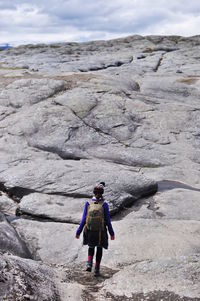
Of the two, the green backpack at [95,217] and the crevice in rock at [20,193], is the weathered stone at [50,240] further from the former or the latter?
the green backpack at [95,217]

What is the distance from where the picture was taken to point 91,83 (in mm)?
36688

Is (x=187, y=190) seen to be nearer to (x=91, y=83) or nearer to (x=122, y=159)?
(x=122, y=159)

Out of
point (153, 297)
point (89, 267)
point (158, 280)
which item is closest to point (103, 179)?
point (89, 267)

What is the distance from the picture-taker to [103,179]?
2117 centimetres

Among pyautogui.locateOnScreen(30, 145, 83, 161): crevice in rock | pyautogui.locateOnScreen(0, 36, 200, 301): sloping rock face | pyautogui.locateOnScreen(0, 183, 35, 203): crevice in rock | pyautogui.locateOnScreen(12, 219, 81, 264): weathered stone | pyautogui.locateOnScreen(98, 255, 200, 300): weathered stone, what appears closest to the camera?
pyautogui.locateOnScreen(98, 255, 200, 300): weathered stone

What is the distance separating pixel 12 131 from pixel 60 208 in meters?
11.1

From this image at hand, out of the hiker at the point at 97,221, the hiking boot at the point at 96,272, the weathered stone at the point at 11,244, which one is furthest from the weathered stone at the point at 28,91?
the hiking boot at the point at 96,272

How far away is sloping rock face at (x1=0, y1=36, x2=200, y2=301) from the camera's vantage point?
12195 mm

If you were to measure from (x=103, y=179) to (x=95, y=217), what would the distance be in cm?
817

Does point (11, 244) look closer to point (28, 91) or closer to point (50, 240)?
point (50, 240)

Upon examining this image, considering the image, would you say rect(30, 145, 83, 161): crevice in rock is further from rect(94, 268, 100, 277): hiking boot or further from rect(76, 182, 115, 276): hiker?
rect(94, 268, 100, 277): hiking boot

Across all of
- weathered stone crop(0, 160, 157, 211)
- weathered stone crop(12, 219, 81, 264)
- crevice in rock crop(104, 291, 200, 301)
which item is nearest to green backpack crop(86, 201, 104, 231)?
crevice in rock crop(104, 291, 200, 301)

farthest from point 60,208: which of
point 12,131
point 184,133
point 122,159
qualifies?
point 184,133

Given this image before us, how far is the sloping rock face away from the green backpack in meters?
1.70
